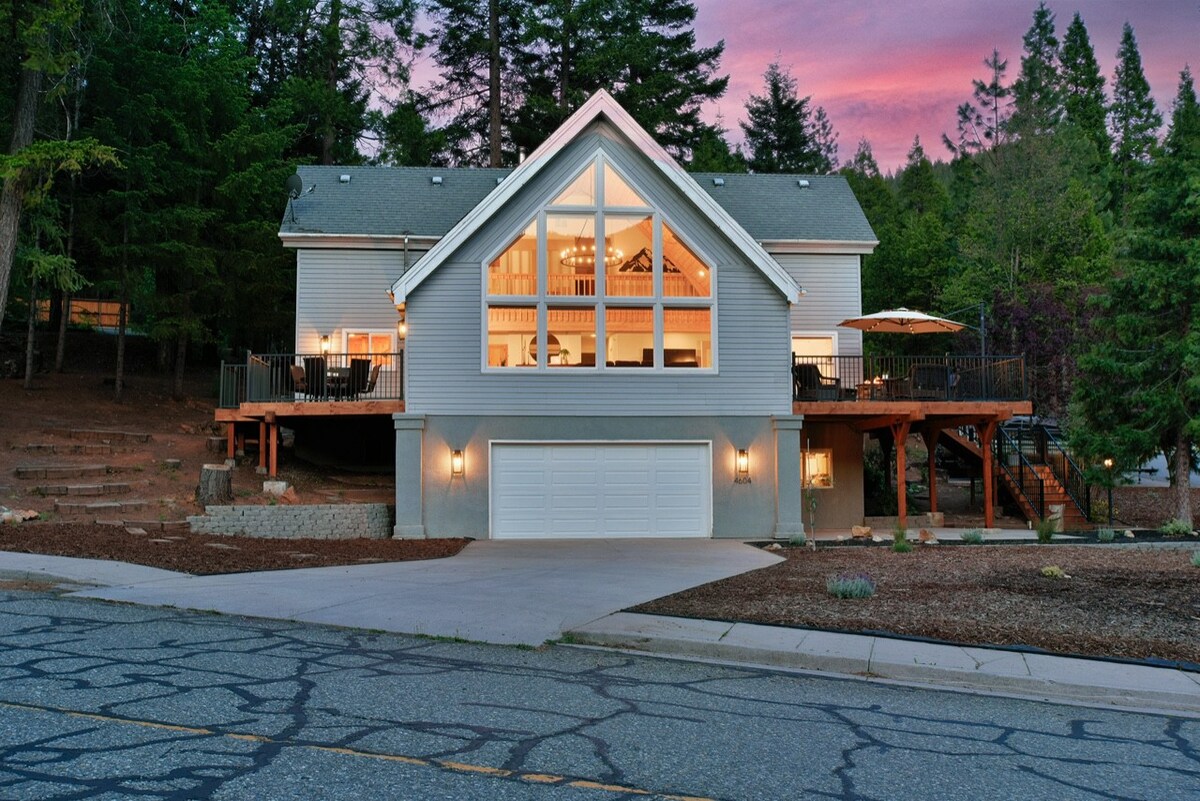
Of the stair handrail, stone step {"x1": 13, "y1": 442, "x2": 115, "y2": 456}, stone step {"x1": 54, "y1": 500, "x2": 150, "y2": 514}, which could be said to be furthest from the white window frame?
the stair handrail

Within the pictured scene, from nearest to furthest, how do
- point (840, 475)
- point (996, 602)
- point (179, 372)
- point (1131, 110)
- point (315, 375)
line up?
point (996, 602) < point (315, 375) < point (840, 475) < point (179, 372) < point (1131, 110)

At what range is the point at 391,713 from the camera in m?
6.21

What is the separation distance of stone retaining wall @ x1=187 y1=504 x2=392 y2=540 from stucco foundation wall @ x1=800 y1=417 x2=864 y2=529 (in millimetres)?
10180

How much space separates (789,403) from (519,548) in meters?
6.22

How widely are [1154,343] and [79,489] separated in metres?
23.0

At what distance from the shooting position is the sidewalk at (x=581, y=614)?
7.77 metres

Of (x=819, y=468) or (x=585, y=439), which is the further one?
(x=819, y=468)

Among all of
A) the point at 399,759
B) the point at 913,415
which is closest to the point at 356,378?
the point at 913,415

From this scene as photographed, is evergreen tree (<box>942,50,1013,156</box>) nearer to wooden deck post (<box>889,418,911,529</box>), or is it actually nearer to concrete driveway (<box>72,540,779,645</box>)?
wooden deck post (<box>889,418,911,529</box>)

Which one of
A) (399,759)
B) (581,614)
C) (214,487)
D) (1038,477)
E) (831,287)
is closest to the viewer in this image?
(399,759)

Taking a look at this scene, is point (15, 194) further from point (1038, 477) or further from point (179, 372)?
point (1038, 477)

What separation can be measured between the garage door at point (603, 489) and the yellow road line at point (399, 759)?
13.3 metres

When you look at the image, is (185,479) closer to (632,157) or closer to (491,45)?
(632,157)

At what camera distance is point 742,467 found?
19406 millimetres
